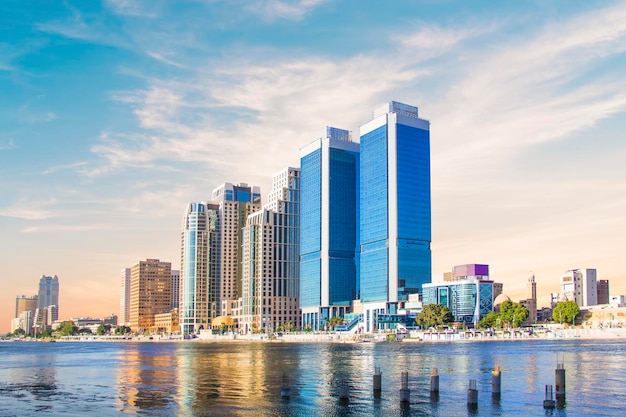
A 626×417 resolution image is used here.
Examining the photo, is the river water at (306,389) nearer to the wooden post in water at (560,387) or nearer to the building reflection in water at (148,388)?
the building reflection in water at (148,388)

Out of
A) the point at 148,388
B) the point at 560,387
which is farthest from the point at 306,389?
the point at 560,387

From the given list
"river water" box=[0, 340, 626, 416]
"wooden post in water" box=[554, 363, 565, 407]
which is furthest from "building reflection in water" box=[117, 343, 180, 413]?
"wooden post in water" box=[554, 363, 565, 407]

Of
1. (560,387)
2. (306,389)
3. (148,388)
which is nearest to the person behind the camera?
(560,387)

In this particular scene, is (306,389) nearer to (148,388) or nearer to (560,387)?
(148,388)

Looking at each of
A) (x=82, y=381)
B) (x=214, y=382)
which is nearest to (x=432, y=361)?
(x=214, y=382)

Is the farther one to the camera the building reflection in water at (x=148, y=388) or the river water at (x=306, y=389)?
the building reflection in water at (x=148, y=388)

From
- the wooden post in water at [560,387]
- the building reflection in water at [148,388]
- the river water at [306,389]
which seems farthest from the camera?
the building reflection in water at [148,388]

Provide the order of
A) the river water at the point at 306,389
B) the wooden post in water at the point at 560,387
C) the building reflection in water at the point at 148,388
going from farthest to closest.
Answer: the building reflection in water at the point at 148,388
the wooden post in water at the point at 560,387
the river water at the point at 306,389

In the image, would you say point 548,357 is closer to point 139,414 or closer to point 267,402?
point 267,402

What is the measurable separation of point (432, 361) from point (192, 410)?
7622 cm

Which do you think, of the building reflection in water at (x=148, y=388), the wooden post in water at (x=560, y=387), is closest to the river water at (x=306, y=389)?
the building reflection in water at (x=148, y=388)

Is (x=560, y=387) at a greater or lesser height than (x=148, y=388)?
greater

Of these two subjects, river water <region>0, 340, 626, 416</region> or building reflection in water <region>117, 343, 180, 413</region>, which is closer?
river water <region>0, 340, 626, 416</region>

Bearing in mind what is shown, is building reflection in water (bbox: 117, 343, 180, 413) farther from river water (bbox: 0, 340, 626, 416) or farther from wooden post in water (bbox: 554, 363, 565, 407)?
wooden post in water (bbox: 554, 363, 565, 407)
